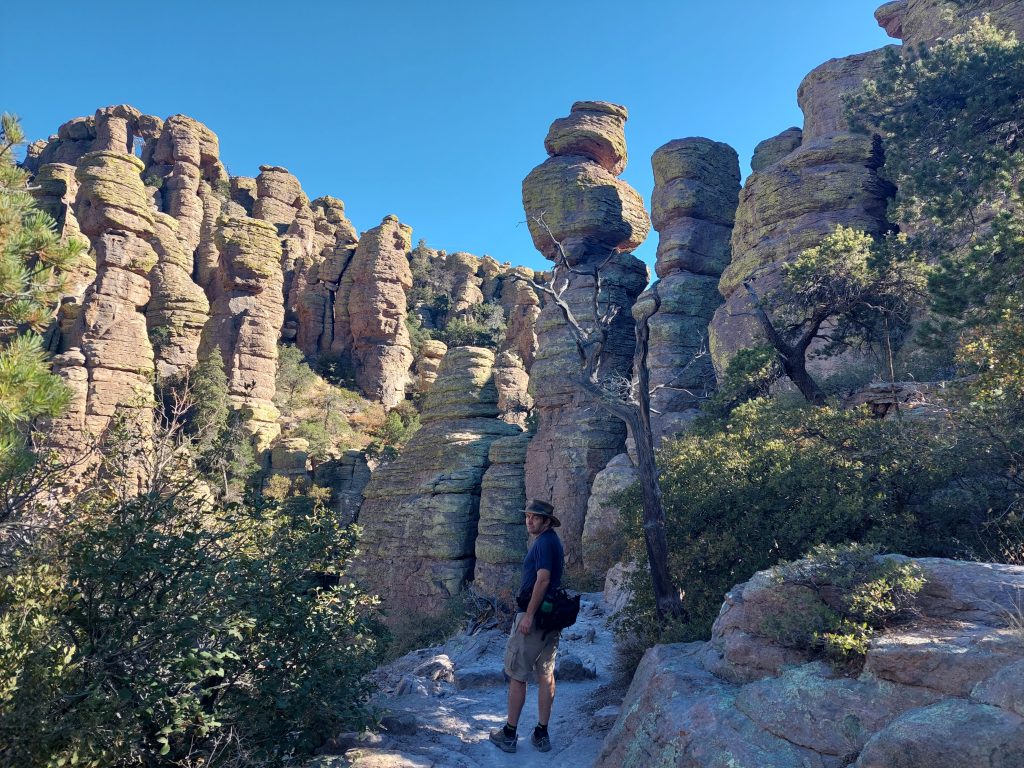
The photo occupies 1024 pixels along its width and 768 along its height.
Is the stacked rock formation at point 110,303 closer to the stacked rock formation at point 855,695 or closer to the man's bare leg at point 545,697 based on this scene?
the man's bare leg at point 545,697

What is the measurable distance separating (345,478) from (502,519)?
10409mm

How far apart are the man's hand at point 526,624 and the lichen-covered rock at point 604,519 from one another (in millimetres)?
10858

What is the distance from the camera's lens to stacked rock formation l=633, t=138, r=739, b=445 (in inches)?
901

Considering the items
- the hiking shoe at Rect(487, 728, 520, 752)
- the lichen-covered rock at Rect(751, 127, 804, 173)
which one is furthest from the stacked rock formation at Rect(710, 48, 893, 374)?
the hiking shoe at Rect(487, 728, 520, 752)

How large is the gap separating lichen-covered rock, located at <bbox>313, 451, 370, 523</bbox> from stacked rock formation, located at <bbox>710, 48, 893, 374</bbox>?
52.4ft

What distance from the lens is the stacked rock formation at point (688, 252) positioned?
22891 millimetres

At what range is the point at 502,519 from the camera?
21.8 metres

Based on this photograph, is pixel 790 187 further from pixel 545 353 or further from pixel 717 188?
pixel 545 353

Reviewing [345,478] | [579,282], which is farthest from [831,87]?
[345,478]

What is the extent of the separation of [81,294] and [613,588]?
25.7 meters

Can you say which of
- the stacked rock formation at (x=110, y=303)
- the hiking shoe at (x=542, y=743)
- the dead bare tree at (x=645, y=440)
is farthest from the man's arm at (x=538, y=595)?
the stacked rock formation at (x=110, y=303)

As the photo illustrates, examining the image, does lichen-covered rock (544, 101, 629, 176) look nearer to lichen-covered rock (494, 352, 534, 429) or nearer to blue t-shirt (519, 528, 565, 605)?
lichen-covered rock (494, 352, 534, 429)

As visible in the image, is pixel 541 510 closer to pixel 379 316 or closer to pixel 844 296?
pixel 844 296

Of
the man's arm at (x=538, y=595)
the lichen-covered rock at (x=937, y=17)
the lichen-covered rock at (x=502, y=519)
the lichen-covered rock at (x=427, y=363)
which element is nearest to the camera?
the man's arm at (x=538, y=595)
